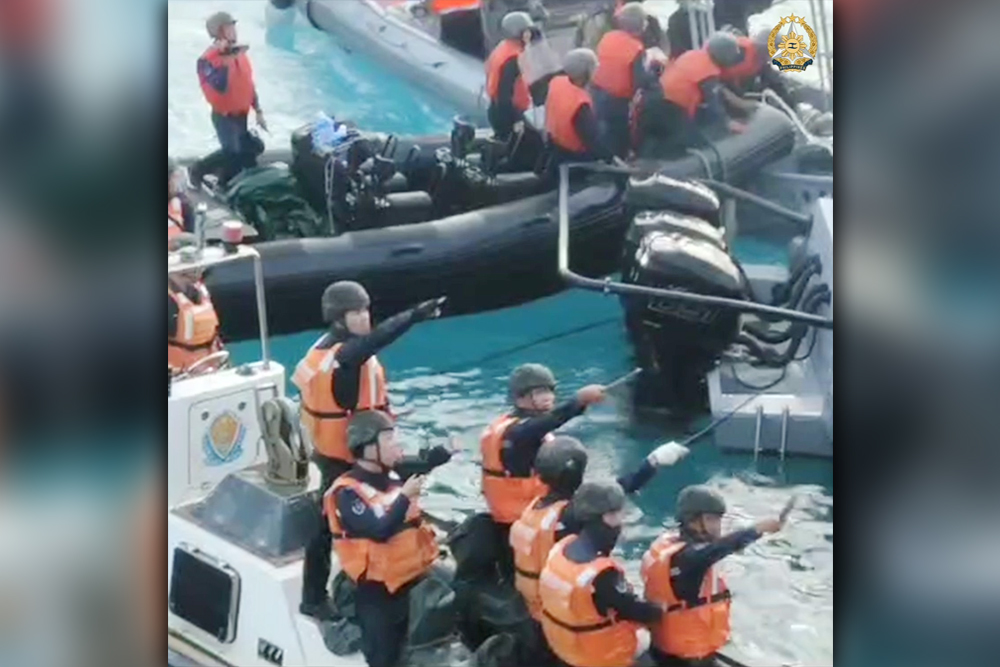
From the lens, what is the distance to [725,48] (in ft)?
8.08

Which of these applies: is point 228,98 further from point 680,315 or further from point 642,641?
point 642,641

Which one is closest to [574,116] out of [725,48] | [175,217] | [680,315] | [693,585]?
[725,48]

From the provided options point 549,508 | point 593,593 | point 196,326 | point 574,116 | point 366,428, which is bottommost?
point 593,593

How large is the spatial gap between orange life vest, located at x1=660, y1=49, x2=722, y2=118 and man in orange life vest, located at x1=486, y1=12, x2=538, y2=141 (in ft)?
0.81

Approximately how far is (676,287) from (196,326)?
2.78 feet

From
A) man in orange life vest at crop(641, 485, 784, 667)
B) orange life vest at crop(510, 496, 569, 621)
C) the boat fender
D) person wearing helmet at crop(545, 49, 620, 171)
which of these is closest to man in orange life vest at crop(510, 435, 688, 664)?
orange life vest at crop(510, 496, 569, 621)

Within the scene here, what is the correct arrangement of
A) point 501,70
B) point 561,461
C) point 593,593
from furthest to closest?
1. point 501,70
2. point 561,461
3. point 593,593

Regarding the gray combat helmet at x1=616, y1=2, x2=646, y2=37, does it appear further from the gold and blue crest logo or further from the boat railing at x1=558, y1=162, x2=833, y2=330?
the gold and blue crest logo

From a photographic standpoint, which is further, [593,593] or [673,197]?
[673,197]

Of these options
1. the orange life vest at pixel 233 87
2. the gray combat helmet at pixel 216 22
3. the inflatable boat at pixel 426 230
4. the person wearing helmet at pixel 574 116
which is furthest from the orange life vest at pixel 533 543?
the gray combat helmet at pixel 216 22

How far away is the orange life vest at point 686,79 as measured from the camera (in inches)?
97.9

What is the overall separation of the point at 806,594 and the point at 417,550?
67 centimetres

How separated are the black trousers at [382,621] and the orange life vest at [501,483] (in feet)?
0.67

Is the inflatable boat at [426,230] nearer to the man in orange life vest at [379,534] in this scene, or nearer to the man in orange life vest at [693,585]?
the man in orange life vest at [379,534]
